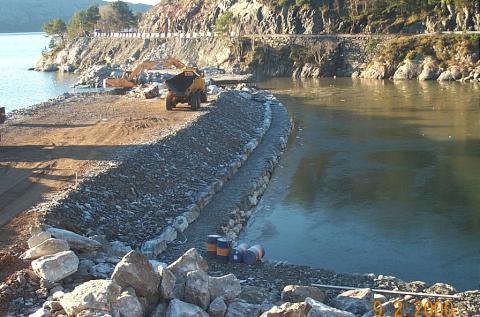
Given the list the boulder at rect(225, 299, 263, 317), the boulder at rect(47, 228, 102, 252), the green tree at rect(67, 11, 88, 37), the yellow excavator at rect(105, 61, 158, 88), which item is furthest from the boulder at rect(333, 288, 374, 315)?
the green tree at rect(67, 11, 88, 37)

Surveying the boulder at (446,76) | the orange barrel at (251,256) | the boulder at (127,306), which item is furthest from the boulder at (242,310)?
the boulder at (446,76)

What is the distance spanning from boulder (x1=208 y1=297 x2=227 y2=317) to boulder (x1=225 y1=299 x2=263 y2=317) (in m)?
0.12

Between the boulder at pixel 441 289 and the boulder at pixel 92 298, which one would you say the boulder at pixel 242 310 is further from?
the boulder at pixel 441 289

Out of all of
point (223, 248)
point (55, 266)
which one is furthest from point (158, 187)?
point (55, 266)

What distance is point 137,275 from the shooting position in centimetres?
914

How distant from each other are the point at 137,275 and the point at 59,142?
568 inches

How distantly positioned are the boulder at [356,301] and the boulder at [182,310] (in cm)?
276

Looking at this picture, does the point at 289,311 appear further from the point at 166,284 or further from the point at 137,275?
the point at 137,275

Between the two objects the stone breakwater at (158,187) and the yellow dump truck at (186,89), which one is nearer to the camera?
the stone breakwater at (158,187)

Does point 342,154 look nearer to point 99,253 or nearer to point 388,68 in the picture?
point 99,253

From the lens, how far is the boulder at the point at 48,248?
10.8m

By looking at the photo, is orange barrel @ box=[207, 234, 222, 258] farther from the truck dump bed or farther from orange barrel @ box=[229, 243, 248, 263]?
the truck dump bed

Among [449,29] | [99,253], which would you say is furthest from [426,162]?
[449,29]

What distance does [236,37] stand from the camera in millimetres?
76125
